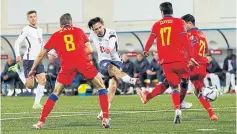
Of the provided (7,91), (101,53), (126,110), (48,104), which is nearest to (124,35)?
(7,91)

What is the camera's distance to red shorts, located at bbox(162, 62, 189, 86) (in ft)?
54.5

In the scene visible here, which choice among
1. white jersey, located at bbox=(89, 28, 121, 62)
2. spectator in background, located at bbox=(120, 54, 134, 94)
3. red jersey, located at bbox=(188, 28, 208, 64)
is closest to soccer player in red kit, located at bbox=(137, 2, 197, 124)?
red jersey, located at bbox=(188, 28, 208, 64)

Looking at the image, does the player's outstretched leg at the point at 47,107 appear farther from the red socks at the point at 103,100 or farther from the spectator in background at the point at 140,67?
the spectator in background at the point at 140,67

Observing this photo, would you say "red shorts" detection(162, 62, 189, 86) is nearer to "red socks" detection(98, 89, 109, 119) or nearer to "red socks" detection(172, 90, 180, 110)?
"red socks" detection(172, 90, 180, 110)

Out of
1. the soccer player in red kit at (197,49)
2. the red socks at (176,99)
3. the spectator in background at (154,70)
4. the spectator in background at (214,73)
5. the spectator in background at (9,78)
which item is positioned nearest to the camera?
the red socks at (176,99)

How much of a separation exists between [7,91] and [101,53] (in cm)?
2016

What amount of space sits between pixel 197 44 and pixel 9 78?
20.6m

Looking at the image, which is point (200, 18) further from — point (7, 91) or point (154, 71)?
point (7, 91)

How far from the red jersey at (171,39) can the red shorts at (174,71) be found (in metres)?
0.09

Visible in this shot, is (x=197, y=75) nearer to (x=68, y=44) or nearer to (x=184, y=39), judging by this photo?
(x=184, y=39)

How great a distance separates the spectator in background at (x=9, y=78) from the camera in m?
37.2

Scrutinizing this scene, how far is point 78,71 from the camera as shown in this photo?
1552 centimetres

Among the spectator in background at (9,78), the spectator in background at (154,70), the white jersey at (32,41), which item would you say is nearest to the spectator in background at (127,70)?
the spectator in background at (154,70)

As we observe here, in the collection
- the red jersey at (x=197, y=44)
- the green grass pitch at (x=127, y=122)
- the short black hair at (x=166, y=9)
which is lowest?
the green grass pitch at (x=127, y=122)
